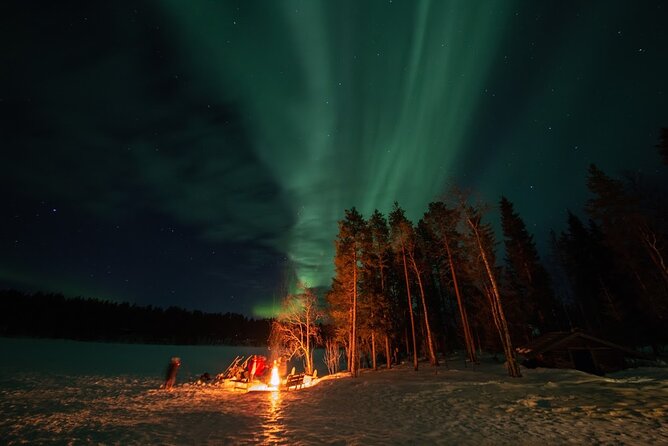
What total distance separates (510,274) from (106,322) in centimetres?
12331

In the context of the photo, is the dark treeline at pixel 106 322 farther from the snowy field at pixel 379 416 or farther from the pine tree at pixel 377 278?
the pine tree at pixel 377 278

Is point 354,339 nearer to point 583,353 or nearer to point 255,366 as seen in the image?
point 255,366

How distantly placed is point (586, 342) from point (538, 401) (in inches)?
550

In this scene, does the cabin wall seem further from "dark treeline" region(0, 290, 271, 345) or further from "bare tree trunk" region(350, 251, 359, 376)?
"dark treeline" region(0, 290, 271, 345)

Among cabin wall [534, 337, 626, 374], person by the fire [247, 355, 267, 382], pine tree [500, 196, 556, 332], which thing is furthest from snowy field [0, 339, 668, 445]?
pine tree [500, 196, 556, 332]

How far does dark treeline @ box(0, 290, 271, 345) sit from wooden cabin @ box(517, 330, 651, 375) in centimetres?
12397

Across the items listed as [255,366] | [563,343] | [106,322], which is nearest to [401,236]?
[563,343]

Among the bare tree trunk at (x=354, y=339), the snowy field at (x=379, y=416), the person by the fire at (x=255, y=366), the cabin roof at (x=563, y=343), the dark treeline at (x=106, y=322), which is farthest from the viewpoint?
the dark treeline at (x=106, y=322)

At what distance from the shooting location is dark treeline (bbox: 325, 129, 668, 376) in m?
22.0

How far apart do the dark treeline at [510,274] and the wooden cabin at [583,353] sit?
2532 millimetres

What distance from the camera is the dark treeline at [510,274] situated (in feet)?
72.3

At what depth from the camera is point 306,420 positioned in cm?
1023

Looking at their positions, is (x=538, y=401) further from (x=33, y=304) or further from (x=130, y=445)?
(x=33, y=304)

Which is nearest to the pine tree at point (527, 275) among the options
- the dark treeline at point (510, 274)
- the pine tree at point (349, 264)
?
the dark treeline at point (510, 274)
